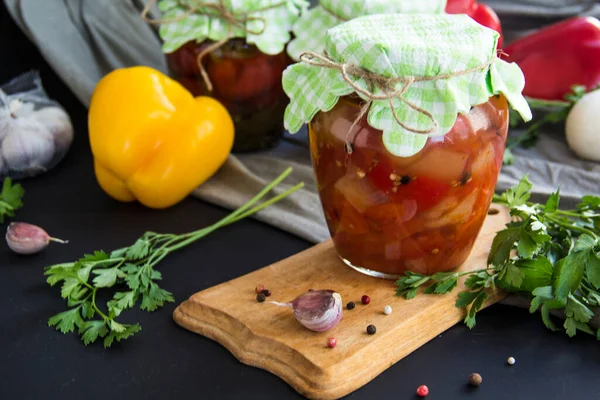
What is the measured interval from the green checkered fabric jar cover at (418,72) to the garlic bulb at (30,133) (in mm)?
769

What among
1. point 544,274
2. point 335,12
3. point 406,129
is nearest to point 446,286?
point 544,274

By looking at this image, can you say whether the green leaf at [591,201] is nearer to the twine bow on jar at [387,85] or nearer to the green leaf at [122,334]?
the twine bow on jar at [387,85]

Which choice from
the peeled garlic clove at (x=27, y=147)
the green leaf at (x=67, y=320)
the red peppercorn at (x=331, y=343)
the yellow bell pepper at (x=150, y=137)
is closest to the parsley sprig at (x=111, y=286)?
the green leaf at (x=67, y=320)

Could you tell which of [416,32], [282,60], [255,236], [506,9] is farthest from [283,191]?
[506,9]

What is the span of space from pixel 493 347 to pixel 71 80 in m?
1.22

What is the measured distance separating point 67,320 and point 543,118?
121 centimetres

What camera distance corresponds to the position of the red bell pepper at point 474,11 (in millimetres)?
1619

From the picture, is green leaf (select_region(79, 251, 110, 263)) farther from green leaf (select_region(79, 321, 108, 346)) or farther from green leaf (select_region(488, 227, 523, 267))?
green leaf (select_region(488, 227, 523, 267))

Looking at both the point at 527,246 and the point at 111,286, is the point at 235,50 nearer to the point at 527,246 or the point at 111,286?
the point at 111,286

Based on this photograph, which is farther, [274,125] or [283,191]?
[274,125]

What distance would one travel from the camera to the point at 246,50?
1545 mm

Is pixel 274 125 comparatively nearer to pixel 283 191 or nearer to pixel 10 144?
pixel 283 191

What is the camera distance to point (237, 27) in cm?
151

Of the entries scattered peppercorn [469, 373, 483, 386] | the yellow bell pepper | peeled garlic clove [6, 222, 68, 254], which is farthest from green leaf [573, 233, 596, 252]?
peeled garlic clove [6, 222, 68, 254]
